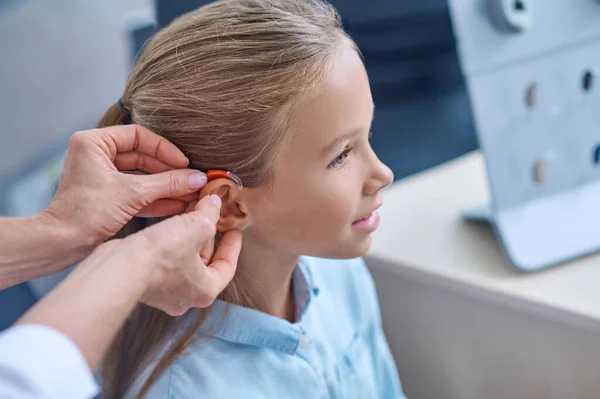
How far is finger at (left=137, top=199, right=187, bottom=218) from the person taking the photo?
24.4 inches

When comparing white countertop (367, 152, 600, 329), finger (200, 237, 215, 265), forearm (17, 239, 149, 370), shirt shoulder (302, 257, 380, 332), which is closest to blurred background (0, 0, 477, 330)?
white countertop (367, 152, 600, 329)

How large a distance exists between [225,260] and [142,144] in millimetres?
131

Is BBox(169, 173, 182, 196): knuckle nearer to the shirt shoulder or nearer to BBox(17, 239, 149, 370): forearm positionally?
BBox(17, 239, 149, 370): forearm

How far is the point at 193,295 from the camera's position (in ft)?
1.74

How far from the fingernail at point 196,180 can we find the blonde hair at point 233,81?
3 cm

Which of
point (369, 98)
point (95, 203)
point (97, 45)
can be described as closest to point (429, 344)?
point (369, 98)

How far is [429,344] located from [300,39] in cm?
57

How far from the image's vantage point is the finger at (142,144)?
60 cm

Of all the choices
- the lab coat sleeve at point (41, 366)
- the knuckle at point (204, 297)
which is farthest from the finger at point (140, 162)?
the lab coat sleeve at point (41, 366)

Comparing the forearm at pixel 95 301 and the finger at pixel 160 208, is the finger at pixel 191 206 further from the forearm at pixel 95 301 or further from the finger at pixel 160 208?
the forearm at pixel 95 301

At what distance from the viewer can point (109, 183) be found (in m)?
0.58

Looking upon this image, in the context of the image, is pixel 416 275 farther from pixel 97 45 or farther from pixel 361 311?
pixel 97 45

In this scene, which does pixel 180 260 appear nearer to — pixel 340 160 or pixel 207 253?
pixel 207 253

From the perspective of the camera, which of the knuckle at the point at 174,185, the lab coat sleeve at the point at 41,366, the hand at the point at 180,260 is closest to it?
the lab coat sleeve at the point at 41,366
